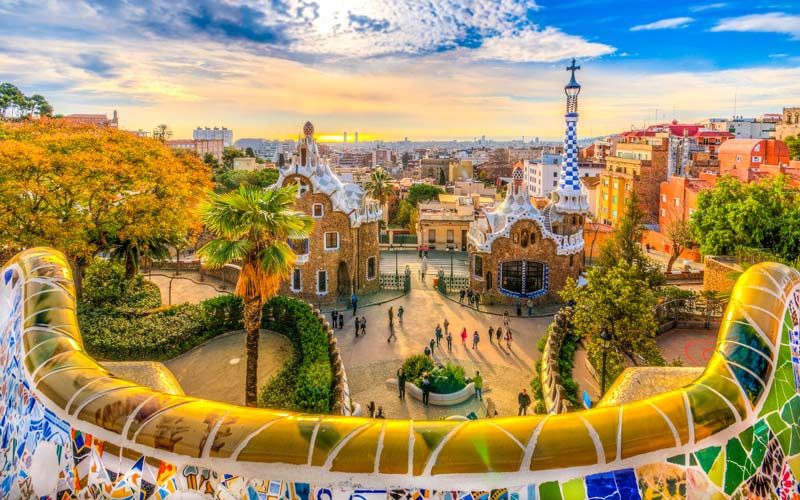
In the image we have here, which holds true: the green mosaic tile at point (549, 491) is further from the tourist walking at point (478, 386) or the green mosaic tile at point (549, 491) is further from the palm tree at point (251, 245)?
the tourist walking at point (478, 386)

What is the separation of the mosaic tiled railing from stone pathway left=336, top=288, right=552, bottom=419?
48.9 feet

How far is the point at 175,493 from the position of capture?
13.8ft

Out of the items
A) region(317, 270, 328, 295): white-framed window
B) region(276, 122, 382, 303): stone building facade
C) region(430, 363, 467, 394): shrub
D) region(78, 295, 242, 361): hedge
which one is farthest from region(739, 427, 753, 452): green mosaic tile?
region(317, 270, 328, 295): white-framed window

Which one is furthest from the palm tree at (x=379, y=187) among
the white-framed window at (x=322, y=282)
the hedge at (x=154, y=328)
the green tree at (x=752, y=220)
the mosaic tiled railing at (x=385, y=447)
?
the mosaic tiled railing at (x=385, y=447)

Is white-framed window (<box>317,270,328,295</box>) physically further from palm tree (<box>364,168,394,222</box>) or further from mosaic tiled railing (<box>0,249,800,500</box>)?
mosaic tiled railing (<box>0,249,800,500</box>)

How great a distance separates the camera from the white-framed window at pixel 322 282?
33.1m

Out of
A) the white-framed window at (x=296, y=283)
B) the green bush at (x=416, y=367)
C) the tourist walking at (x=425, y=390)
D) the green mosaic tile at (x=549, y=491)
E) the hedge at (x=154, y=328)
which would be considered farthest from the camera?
the white-framed window at (x=296, y=283)

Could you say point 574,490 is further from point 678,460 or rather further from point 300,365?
point 300,365

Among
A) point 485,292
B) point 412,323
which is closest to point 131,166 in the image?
point 412,323

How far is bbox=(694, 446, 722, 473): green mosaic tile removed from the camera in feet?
14.4

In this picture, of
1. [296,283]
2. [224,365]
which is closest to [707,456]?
[224,365]

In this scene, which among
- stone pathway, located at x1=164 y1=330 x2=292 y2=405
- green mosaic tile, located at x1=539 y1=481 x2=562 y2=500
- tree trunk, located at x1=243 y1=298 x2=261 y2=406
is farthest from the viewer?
stone pathway, located at x1=164 y1=330 x2=292 y2=405

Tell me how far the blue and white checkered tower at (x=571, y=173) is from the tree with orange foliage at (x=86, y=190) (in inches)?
809

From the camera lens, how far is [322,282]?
33.2m
